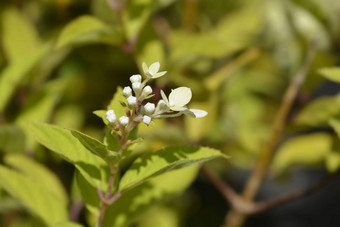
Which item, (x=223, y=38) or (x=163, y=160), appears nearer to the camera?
(x=163, y=160)

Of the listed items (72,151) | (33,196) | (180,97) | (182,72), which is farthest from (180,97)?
(182,72)

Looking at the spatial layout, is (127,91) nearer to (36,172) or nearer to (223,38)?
(36,172)

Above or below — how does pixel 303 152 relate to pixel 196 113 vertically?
below

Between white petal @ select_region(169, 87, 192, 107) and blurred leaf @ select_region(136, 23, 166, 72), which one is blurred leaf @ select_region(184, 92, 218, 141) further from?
white petal @ select_region(169, 87, 192, 107)

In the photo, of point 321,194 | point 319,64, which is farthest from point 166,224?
point 321,194

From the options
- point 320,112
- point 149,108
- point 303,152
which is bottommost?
point 303,152

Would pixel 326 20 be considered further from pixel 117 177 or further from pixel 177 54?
pixel 117 177

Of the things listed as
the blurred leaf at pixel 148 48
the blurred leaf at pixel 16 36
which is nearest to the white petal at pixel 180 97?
the blurred leaf at pixel 148 48
